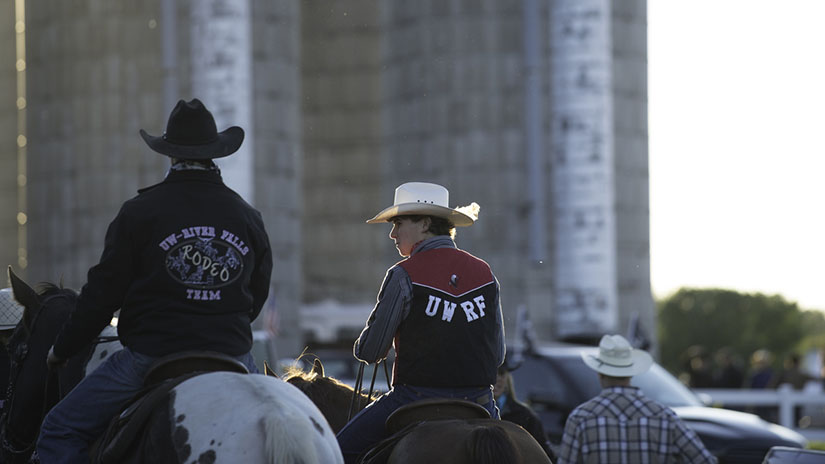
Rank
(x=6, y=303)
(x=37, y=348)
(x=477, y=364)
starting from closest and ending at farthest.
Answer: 1. (x=477, y=364)
2. (x=37, y=348)
3. (x=6, y=303)

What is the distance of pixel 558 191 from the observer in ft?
94.3

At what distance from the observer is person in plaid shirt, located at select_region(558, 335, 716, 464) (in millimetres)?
7094

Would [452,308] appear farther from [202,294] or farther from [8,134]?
[8,134]

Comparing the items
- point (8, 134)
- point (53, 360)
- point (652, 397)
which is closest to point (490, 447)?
point (53, 360)

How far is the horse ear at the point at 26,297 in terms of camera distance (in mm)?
6609

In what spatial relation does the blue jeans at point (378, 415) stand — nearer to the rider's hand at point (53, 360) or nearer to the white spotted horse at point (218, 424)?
the white spotted horse at point (218, 424)

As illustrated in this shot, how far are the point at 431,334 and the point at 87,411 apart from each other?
1500 millimetres

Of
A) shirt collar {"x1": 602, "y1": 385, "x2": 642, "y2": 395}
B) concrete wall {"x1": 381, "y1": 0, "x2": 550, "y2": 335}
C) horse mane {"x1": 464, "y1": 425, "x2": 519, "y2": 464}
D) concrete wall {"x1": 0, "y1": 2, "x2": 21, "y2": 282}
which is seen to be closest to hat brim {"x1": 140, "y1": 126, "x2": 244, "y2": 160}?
horse mane {"x1": 464, "y1": 425, "x2": 519, "y2": 464}

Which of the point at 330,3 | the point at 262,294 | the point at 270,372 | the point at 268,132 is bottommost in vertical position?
the point at 270,372

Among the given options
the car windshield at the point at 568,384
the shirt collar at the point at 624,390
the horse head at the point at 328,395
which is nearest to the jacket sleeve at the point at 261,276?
the horse head at the point at 328,395

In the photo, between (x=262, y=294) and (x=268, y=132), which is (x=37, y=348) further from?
(x=268, y=132)

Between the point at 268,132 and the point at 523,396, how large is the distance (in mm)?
17414

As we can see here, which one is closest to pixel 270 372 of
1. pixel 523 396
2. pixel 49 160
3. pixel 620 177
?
pixel 523 396

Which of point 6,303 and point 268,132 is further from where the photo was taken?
point 268,132
